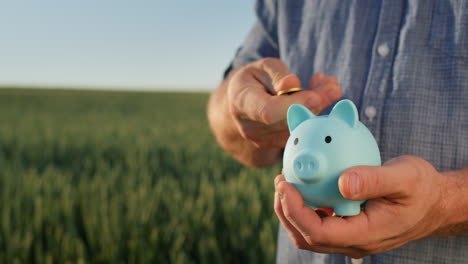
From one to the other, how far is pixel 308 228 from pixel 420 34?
561 mm

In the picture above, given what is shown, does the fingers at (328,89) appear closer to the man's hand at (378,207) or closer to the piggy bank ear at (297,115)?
the piggy bank ear at (297,115)

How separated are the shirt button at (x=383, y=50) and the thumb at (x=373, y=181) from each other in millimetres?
403

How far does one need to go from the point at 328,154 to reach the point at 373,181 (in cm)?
11

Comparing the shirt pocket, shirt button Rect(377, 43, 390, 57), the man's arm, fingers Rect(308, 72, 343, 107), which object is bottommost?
the man's arm

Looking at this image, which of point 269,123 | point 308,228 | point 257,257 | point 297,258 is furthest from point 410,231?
point 257,257

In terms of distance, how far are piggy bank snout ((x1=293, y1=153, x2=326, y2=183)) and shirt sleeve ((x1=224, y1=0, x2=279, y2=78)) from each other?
741 millimetres

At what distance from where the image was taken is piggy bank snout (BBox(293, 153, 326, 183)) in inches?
27.5

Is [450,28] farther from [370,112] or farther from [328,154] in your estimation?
[328,154]

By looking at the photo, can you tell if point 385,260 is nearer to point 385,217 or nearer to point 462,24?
point 385,217

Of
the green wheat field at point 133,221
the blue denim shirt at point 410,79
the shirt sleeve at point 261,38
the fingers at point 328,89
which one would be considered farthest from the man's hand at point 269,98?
the green wheat field at point 133,221

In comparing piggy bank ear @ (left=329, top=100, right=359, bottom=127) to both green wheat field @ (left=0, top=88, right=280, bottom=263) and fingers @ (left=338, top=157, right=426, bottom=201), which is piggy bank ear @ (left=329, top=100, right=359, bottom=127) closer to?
fingers @ (left=338, top=157, right=426, bottom=201)

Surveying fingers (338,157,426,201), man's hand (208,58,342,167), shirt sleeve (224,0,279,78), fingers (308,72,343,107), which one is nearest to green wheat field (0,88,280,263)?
shirt sleeve (224,0,279,78)

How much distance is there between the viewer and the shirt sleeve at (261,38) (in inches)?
52.8

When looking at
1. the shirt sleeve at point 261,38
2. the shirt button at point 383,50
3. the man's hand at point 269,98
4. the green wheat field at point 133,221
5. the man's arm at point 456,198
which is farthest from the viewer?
the green wheat field at point 133,221
